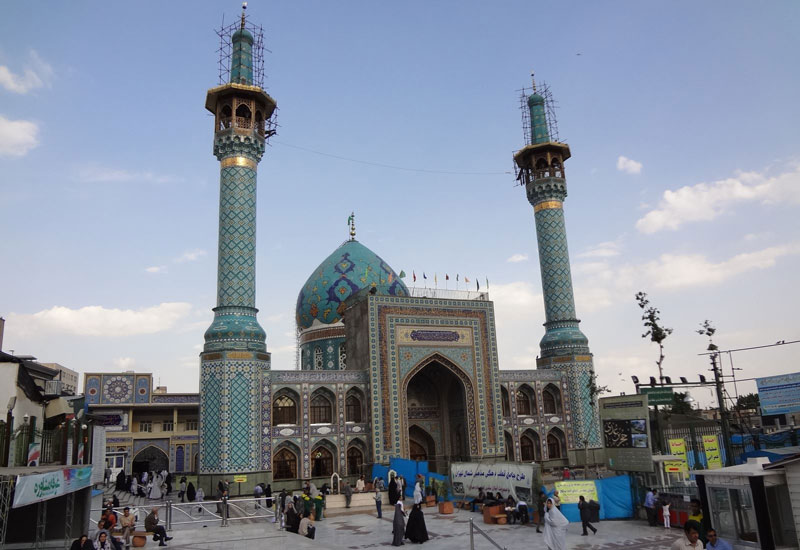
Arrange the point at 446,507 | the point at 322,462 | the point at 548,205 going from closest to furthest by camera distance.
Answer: the point at 446,507, the point at 322,462, the point at 548,205

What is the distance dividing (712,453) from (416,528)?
13559 millimetres

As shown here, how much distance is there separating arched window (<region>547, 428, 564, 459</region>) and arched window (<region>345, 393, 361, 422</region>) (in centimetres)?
907

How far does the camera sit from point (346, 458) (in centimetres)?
2431

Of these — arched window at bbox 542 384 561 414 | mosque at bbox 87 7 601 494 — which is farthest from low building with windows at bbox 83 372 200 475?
arched window at bbox 542 384 561 414

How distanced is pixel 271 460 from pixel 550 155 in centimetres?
2018

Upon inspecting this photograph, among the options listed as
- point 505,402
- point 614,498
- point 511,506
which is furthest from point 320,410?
point 614,498

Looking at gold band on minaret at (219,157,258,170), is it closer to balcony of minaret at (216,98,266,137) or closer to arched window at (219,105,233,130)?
balcony of minaret at (216,98,266,137)

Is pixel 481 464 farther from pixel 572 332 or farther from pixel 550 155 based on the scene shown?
pixel 550 155

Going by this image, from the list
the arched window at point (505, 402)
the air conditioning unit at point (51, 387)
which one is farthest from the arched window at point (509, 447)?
the air conditioning unit at point (51, 387)

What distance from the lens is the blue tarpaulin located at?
51.6 feet

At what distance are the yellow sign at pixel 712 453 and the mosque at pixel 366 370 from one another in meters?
6.20

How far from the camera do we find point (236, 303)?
2406 centimetres

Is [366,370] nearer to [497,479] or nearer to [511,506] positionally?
[497,479]

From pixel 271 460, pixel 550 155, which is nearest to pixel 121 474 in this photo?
pixel 271 460
